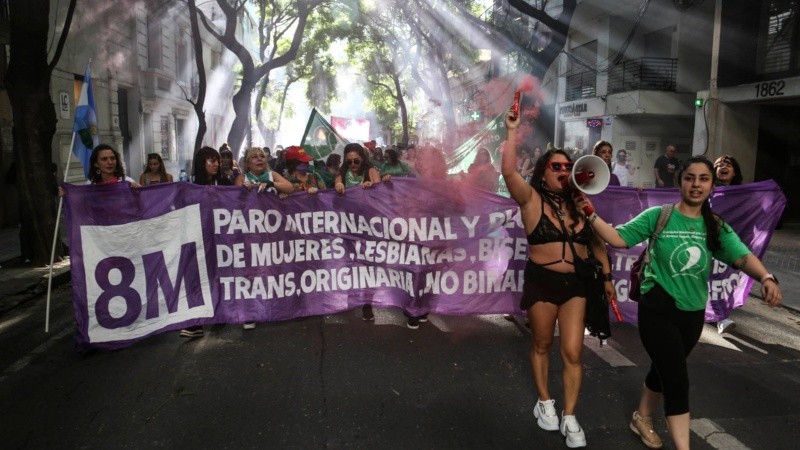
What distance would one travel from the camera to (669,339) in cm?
298

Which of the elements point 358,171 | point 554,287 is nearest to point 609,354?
Result: point 554,287

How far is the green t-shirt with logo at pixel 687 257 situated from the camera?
3.02m

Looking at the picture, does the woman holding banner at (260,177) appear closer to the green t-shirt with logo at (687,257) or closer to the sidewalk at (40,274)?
the sidewalk at (40,274)

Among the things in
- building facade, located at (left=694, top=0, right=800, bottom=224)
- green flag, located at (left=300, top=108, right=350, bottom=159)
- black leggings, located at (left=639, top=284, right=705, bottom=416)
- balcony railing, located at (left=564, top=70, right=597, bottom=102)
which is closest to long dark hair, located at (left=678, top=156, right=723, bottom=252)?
black leggings, located at (left=639, top=284, right=705, bottom=416)

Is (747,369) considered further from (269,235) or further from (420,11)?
(420,11)

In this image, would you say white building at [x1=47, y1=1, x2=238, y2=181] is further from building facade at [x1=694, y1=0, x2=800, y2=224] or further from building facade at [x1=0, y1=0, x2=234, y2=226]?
building facade at [x1=694, y1=0, x2=800, y2=224]

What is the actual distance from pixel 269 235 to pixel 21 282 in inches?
172

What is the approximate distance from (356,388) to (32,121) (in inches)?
284

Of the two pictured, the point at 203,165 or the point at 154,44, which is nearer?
the point at 203,165

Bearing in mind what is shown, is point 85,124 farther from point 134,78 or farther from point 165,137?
point 165,137

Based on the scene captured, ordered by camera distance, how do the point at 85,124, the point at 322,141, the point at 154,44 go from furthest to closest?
the point at 154,44 → the point at 322,141 → the point at 85,124

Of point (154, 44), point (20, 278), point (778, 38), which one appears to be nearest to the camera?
point (20, 278)

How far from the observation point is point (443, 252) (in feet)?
17.9

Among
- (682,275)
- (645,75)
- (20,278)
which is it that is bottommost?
(20,278)
